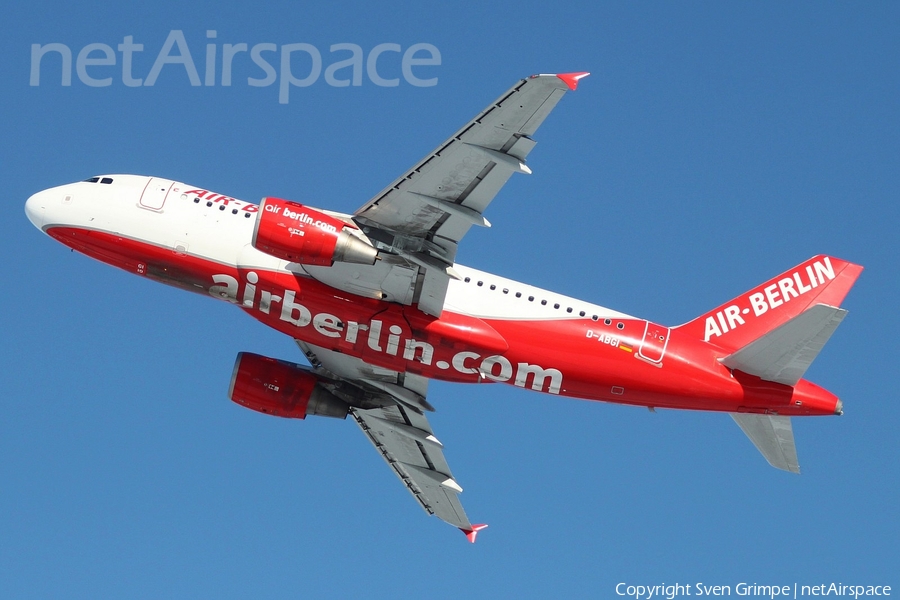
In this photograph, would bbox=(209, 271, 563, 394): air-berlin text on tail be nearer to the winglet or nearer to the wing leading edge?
the wing leading edge

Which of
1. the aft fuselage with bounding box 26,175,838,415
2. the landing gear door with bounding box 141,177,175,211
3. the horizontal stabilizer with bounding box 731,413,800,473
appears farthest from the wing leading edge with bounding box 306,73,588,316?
the horizontal stabilizer with bounding box 731,413,800,473

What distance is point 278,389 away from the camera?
48531mm

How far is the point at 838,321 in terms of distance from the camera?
3994cm

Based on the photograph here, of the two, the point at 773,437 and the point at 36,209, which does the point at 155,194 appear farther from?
the point at 773,437

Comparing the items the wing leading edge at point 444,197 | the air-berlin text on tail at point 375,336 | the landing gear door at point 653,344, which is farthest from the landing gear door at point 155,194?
the landing gear door at point 653,344

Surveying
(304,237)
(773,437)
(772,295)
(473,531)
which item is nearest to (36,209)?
(304,237)

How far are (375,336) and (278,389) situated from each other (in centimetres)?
768

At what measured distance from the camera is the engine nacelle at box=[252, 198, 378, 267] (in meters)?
40.3

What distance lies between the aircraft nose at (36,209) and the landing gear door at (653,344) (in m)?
25.1

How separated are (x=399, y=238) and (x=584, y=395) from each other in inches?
395

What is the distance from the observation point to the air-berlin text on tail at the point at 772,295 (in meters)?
45.1

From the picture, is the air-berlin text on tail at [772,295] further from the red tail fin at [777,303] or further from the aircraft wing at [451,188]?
the aircraft wing at [451,188]

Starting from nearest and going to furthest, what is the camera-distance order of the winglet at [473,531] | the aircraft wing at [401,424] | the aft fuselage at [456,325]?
the aft fuselage at [456,325], the aircraft wing at [401,424], the winglet at [473,531]

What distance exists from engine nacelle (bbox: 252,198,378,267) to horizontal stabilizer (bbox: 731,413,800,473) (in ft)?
55.1
